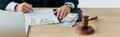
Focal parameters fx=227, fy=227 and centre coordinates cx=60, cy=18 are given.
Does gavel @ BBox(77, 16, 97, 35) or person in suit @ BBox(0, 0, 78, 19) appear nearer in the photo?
gavel @ BBox(77, 16, 97, 35)

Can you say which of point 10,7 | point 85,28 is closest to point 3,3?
point 10,7

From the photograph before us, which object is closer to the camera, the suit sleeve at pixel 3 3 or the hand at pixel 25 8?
the hand at pixel 25 8

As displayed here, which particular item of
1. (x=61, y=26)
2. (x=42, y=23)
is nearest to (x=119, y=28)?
(x=61, y=26)

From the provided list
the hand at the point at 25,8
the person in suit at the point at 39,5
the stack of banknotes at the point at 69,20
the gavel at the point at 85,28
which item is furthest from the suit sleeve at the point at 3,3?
the gavel at the point at 85,28

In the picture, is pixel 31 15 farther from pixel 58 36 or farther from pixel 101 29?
pixel 101 29

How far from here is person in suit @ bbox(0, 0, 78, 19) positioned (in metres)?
1.44

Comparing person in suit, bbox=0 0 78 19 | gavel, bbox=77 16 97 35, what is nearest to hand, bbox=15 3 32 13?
person in suit, bbox=0 0 78 19

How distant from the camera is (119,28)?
4.14 ft

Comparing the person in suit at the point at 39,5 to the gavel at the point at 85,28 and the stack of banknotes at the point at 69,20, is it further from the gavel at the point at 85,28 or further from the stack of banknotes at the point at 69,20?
the gavel at the point at 85,28

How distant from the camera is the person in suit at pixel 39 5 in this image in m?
1.44

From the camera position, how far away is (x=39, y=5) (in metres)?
1.81

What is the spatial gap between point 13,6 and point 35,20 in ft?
0.92

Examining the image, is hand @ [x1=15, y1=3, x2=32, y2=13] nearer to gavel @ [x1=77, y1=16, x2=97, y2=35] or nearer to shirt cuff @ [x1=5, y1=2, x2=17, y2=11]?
shirt cuff @ [x1=5, y1=2, x2=17, y2=11]

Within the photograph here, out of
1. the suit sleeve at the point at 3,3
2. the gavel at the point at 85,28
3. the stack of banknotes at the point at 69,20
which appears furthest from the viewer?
the suit sleeve at the point at 3,3
